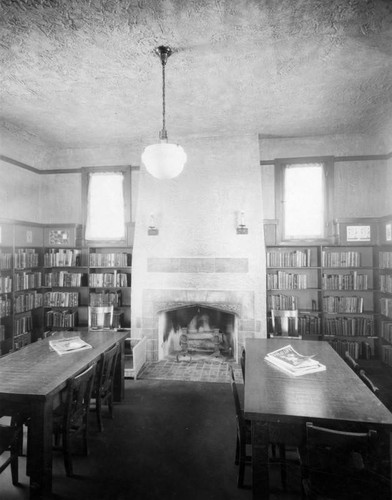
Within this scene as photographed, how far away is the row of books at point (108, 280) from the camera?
232 inches

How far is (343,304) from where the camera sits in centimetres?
542

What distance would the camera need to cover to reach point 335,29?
2.95 meters

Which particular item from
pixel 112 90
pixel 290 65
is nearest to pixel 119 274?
pixel 112 90

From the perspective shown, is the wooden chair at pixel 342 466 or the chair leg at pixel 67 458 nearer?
the wooden chair at pixel 342 466

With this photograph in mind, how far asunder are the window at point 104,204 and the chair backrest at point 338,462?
497 cm

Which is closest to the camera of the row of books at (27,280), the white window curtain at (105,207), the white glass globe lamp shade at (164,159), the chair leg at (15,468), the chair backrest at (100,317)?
the chair leg at (15,468)

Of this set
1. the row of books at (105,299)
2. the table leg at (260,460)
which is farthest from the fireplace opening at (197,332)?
the table leg at (260,460)

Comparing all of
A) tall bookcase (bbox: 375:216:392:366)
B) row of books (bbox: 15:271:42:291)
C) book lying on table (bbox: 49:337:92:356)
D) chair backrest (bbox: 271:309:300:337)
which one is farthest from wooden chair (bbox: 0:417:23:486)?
tall bookcase (bbox: 375:216:392:366)

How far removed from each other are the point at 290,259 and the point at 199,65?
3393mm

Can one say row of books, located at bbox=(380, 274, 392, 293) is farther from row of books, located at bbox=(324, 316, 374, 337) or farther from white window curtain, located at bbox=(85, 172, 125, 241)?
white window curtain, located at bbox=(85, 172, 125, 241)

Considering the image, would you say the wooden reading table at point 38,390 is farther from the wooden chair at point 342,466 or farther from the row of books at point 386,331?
the row of books at point 386,331

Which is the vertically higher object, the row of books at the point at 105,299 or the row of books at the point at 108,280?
the row of books at the point at 108,280

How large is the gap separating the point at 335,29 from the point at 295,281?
144 inches

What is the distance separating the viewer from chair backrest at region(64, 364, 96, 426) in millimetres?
2607
